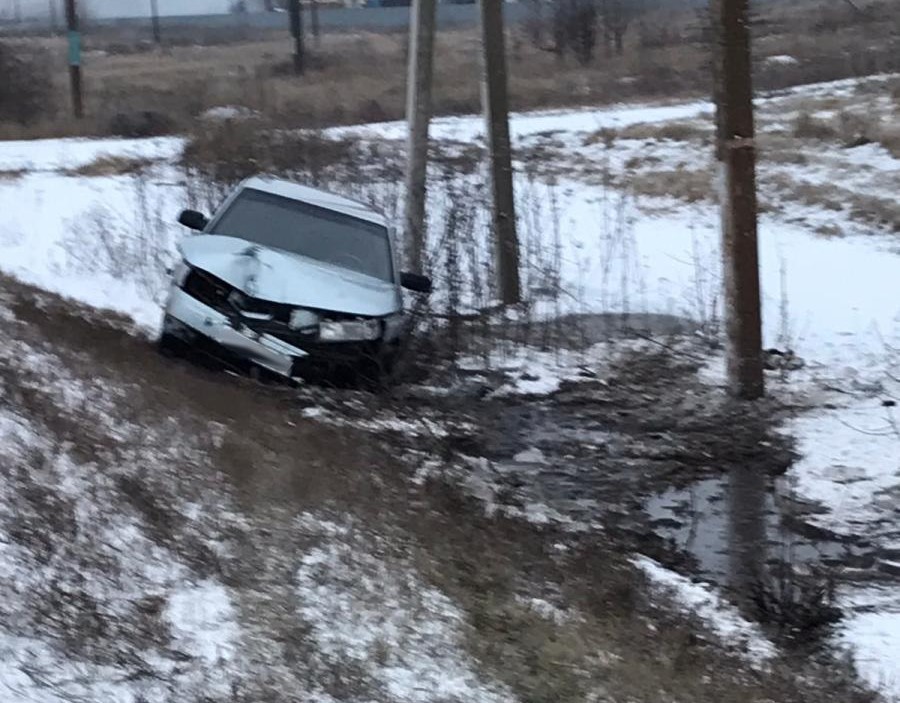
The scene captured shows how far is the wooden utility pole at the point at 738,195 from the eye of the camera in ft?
32.2

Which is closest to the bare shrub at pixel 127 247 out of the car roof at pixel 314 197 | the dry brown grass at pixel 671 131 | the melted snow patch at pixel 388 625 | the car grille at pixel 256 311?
the car roof at pixel 314 197

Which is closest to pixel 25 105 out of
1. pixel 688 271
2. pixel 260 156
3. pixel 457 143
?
pixel 457 143

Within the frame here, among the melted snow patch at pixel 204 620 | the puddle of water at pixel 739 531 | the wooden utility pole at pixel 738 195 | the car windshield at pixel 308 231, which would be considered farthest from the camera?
the car windshield at pixel 308 231

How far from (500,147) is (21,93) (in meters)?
23.3

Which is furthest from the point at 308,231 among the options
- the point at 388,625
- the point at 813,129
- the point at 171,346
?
the point at 813,129

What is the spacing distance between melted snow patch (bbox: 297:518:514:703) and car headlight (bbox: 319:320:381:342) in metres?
3.63

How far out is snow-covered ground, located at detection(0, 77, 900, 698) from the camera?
29.2 feet

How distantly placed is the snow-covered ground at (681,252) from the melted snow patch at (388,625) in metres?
1.75

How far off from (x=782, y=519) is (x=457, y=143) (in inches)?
695

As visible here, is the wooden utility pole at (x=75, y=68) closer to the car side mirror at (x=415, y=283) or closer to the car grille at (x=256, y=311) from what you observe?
the car side mirror at (x=415, y=283)

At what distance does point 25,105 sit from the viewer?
111 ft

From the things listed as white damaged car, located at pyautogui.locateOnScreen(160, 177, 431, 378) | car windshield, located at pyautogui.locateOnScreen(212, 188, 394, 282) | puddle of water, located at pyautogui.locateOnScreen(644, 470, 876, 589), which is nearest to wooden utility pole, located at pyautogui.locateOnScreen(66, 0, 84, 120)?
car windshield, located at pyautogui.locateOnScreen(212, 188, 394, 282)

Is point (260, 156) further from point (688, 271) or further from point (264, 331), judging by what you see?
point (264, 331)

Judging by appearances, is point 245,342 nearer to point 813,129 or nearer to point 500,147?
point 500,147
